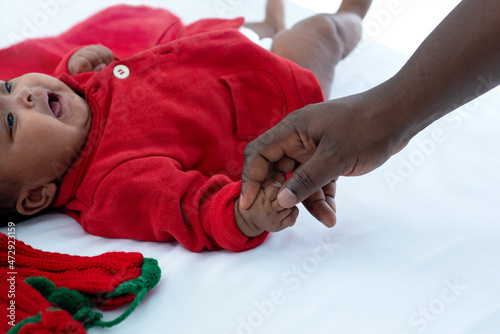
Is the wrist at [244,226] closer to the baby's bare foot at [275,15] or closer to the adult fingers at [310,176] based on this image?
the adult fingers at [310,176]

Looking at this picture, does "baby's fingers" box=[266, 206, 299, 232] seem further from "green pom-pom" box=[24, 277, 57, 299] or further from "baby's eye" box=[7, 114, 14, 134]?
"baby's eye" box=[7, 114, 14, 134]

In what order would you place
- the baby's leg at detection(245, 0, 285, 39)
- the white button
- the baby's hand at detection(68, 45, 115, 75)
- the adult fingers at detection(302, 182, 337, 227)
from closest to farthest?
the adult fingers at detection(302, 182, 337, 227), the white button, the baby's hand at detection(68, 45, 115, 75), the baby's leg at detection(245, 0, 285, 39)

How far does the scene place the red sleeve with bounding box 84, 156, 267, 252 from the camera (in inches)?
34.9

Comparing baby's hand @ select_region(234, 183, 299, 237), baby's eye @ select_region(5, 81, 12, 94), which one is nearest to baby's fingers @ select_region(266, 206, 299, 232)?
baby's hand @ select_region(234, 183, 299, 237)

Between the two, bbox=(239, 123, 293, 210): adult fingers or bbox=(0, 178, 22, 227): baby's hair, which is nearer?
bbox=(239, 123, 293, 210): adult fingers

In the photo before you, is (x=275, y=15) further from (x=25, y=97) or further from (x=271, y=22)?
(x=25, y=97)

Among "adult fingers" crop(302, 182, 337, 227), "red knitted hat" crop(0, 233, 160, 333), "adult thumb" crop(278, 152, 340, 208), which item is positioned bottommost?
"red knitted hat" crop(0, 233, 160, 333)

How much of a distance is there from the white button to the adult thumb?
0.54m

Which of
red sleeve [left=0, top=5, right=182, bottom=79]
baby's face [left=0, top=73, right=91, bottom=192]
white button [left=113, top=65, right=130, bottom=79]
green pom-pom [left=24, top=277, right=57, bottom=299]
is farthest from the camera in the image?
red sleeve [left=0, top=5, right=182, bottom=79]

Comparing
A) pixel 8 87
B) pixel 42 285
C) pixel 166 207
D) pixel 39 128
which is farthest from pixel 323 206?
pixel 8 87

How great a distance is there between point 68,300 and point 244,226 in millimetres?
313

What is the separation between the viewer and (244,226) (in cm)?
86

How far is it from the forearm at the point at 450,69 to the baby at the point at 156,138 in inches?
10.7

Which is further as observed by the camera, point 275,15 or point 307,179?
point 275,15
